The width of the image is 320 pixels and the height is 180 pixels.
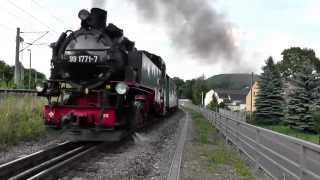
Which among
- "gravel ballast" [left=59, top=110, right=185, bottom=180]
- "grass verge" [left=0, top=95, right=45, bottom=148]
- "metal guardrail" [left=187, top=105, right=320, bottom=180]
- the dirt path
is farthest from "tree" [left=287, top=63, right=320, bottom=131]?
"metal guardrail" [left=187, top=105, right=320, bottom=180]

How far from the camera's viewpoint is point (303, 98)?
37.2 metres

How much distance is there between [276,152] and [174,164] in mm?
2783

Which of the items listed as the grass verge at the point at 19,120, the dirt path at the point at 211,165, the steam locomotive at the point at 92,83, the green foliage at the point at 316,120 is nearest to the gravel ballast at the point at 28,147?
the grass verge at the point at 19,120

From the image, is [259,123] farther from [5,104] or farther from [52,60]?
[52,60]

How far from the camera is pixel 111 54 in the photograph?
12.8 meters

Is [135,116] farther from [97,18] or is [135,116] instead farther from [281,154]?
[281,154]

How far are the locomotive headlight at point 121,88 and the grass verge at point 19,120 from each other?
3.31 metres

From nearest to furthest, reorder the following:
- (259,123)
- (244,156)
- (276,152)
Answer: (276,152), (244,156), (259,123)

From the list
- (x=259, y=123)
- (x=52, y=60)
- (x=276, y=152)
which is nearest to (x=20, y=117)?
(x=52, y=60)

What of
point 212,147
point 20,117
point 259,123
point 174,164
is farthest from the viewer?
point 259,123

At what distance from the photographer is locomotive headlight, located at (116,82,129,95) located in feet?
40.4

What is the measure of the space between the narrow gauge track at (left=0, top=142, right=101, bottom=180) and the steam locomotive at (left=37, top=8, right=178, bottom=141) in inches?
27.2

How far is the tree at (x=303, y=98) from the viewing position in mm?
36656

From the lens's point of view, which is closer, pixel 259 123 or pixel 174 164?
pixel 174 164
